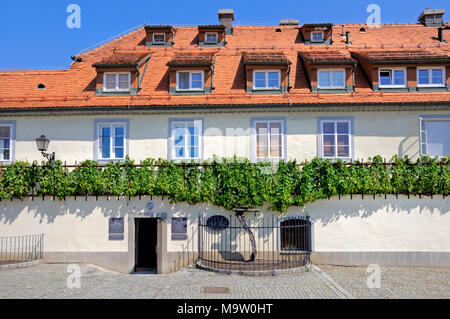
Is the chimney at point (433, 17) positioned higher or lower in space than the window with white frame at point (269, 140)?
higher

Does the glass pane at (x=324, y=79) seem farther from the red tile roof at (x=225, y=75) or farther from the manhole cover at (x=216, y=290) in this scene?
the manhole cover at (x=216, y=290)

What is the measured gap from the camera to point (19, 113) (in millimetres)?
15945

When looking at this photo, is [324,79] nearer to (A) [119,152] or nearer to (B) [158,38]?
(A) [119,152]

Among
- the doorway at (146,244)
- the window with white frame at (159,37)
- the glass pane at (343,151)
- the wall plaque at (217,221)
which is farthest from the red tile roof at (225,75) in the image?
the doorway at (146,244)

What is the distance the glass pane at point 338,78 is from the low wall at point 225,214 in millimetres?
5027

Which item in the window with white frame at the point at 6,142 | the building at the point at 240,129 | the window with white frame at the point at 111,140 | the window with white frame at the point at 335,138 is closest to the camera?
the building at the point at 240,129

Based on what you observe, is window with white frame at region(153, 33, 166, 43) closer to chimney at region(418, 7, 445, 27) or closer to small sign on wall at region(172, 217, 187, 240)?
small sign on wall at region(172, 217, 187, 240)

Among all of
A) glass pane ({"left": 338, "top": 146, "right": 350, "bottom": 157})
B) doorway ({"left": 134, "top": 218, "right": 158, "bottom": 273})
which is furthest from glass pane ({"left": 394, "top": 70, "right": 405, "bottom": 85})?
doorway ({"left": 134, "top": 218, "right": 158, "bottom": 273})

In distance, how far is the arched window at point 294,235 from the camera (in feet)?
49.1

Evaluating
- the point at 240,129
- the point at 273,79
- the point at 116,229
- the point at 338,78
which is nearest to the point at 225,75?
the point at 273,79

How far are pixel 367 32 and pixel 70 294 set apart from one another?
1935cm

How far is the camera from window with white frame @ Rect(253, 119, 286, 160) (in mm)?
15555

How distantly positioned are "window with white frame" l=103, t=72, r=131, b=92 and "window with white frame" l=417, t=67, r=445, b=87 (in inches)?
490

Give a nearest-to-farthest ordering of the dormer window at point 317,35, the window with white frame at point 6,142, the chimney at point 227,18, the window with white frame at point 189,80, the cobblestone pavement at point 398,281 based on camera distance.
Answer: the cobblestone pavement at point 398,281 < the window with white frame at point 6,142 < the window with white frame at point 189,80 < the dormer window at point 317,35 < the chimney at point 227,18
